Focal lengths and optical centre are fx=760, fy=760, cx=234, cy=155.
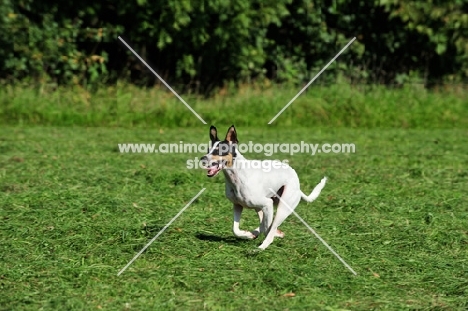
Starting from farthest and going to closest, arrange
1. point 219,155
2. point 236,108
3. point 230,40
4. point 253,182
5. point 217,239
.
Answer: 1. point 230,40
2. point 236,108
3. point 217,239
4. point 253,182
5. point 219,155

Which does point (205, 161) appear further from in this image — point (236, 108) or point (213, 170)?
point (236, 108)

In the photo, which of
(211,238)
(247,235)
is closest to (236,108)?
(211,238)

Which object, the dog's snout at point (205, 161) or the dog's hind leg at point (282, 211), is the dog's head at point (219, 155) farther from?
the dog's hind leg at point (282, 211)

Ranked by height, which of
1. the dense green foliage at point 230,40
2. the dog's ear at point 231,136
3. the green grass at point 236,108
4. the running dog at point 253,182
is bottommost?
the green grass at point 236,108

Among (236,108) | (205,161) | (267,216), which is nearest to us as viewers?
(205,161)

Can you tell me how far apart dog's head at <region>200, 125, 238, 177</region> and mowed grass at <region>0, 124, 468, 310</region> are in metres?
0.80

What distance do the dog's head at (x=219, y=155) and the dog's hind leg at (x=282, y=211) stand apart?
2.13 feet

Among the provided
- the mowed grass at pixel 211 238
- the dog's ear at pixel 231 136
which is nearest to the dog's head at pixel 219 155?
the dog's ear at pixel 231 136

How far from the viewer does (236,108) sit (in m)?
17.7

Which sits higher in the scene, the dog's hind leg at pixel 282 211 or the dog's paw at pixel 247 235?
the dog's hind leg at pixel 282 211

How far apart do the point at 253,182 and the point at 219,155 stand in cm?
40

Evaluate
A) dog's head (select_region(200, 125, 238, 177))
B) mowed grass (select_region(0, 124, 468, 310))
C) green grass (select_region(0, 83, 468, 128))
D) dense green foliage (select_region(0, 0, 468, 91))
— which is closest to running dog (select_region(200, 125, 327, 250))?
dog's head (select_region(200, 125, 238, 177))

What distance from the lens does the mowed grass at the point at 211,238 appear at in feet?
Answer: 18.2

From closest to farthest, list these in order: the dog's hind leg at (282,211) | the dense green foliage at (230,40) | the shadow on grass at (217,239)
A: the dog's hind leg at (282,211)
the shadow on grass at (217,239)
the dense green foliage at (230,40)
